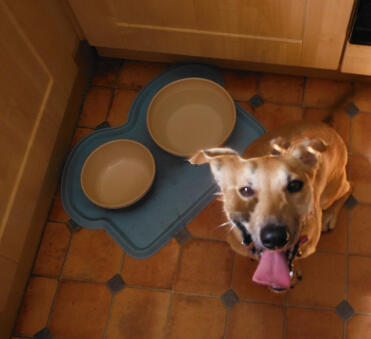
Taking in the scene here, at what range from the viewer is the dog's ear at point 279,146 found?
1690 mm

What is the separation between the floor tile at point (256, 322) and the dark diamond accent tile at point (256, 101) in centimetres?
120

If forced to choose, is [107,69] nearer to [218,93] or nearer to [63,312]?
[218,93]

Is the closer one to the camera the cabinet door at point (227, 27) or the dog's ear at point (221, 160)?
the dog's ear at point (221, 160)

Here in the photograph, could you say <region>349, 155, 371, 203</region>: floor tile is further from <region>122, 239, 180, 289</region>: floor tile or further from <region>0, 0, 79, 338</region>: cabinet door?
<region>0, 0, 79, 338</region>: cabinet door

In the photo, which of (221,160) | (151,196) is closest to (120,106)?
(151,196)

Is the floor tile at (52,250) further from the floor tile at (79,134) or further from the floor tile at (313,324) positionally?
the floor tile at (313,324)

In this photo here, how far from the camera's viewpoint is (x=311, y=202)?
4.91ft

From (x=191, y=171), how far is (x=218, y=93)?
1.64 feet

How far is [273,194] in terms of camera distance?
4.82ft

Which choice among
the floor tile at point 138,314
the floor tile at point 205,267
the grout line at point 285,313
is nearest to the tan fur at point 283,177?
the grout line at point 285,313

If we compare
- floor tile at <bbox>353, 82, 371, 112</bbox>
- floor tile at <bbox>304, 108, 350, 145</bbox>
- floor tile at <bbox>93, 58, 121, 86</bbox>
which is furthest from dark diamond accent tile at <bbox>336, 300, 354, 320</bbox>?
floor tile at <bbox>93, 58, 121, 86</bbox>

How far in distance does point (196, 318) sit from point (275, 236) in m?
0.97

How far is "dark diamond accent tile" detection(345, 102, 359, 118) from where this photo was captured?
2.45 metres

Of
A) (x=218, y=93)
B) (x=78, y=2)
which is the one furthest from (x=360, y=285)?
(x=78, y=2)
